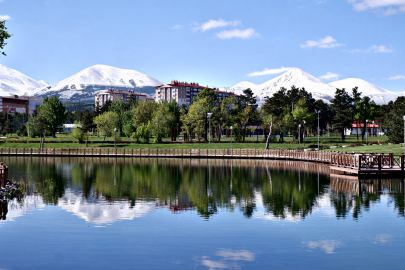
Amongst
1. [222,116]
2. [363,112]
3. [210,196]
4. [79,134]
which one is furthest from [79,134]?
[210,196]

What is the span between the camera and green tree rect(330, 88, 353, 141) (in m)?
111

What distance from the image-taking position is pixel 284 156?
66562 millimetres

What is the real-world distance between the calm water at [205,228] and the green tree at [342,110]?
8437cm

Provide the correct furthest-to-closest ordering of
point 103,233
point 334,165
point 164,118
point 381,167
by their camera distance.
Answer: point 164,118, point 334,165, point 381,167, point 103,233

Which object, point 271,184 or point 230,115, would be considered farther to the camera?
point 230,115

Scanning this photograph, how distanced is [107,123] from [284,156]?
52.5 meters

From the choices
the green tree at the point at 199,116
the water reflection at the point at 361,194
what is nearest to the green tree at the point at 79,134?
the green tree at the point at 199,116

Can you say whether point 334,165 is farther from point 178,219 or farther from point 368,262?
point 368,262

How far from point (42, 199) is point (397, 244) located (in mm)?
19391

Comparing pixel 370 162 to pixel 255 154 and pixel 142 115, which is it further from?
pixel 142 115

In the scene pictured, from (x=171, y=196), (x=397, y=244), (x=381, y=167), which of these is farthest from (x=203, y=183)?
(x=397, y=244)

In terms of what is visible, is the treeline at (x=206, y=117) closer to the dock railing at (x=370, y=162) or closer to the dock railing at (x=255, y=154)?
the dock railing at (x=255, y=154)

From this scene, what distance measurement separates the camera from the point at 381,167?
128 feet

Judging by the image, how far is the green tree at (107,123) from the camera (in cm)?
10250
